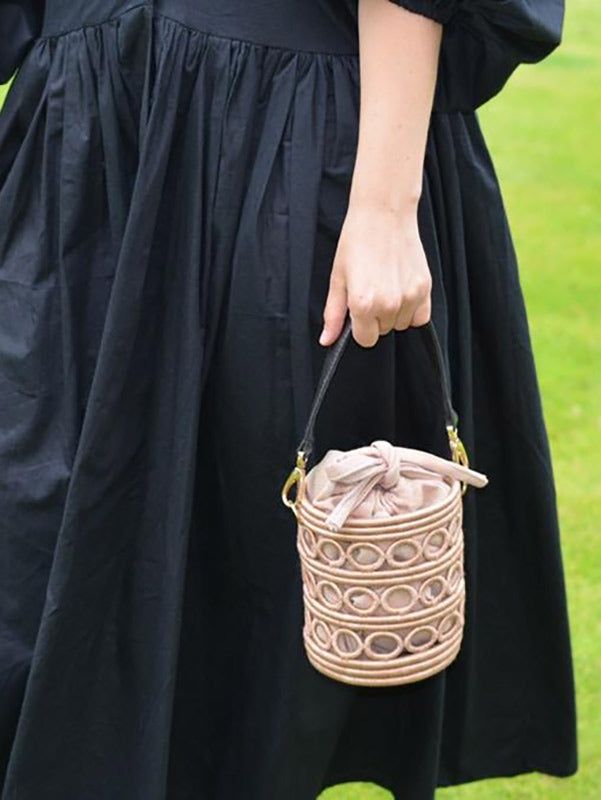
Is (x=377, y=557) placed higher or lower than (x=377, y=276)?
lower

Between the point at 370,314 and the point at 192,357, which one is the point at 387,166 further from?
the point at 192,357

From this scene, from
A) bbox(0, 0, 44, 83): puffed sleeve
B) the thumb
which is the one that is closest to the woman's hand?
the thumb

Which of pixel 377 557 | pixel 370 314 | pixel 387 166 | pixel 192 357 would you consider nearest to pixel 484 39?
pixel 387 166

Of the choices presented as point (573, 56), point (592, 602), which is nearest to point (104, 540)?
point (592, 602)

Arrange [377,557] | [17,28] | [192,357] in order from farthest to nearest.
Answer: [17,28]
[192,357]
[377,557]

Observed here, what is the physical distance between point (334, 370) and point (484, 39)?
41 cm

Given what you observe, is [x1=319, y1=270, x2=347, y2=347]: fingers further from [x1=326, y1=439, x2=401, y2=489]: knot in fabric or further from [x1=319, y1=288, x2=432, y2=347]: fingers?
[x1=326, y1=439, x2=401, y2=489]: knot in fabric

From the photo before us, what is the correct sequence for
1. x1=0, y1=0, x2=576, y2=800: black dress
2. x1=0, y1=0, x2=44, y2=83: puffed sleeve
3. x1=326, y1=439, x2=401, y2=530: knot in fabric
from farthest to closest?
x1=0, y1=0, x2=44, y2=83: puffed sleeve < x1=0, y1=0, x2=576, y2=800: black dress < x1=326, y1=439, x2=401, y2=530: knot in fabric

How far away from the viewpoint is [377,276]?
180 cm

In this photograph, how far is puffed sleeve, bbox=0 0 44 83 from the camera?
6.53 ft

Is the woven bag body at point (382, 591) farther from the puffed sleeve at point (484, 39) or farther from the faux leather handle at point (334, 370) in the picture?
the puffed sleeve at point (484, 39)

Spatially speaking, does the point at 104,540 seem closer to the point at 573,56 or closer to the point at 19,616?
the point at 19,616

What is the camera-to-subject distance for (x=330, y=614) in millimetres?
1787

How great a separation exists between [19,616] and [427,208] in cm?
68
